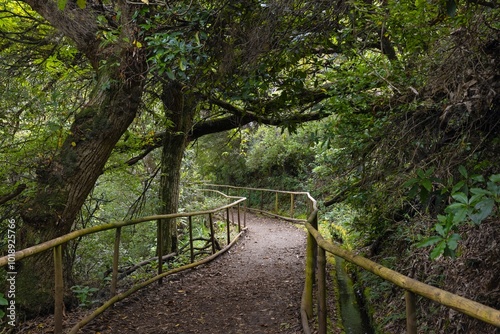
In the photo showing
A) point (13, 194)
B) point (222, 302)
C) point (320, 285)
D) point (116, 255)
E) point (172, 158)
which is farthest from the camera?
point (172, 158)

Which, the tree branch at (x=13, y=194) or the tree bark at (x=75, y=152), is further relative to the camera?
the tree branch at (x=13, y=194)

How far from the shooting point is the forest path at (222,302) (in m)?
4.45

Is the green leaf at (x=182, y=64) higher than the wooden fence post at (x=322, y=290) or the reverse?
higher

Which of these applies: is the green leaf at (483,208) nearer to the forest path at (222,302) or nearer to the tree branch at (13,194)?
the forest path at (222,302)

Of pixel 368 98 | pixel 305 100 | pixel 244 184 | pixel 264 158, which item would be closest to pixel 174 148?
pixel 305 100

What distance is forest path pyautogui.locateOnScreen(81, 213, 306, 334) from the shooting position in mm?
4453

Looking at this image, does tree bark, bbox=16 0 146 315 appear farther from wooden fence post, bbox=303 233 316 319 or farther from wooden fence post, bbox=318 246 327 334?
wooden fence post, bbox=318 246 327 334

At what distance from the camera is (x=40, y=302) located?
4.31 meters

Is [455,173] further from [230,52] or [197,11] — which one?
[197,11]

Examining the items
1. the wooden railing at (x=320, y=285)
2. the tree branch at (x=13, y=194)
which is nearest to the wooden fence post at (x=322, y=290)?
the wooden railing at (x=320, y=285)

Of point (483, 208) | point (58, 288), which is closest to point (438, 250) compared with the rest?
point (483, 208)

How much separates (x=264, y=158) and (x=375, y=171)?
15.8 meters

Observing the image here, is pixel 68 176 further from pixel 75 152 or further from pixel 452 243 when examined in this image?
pixel 452 243

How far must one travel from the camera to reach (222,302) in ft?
18.0
